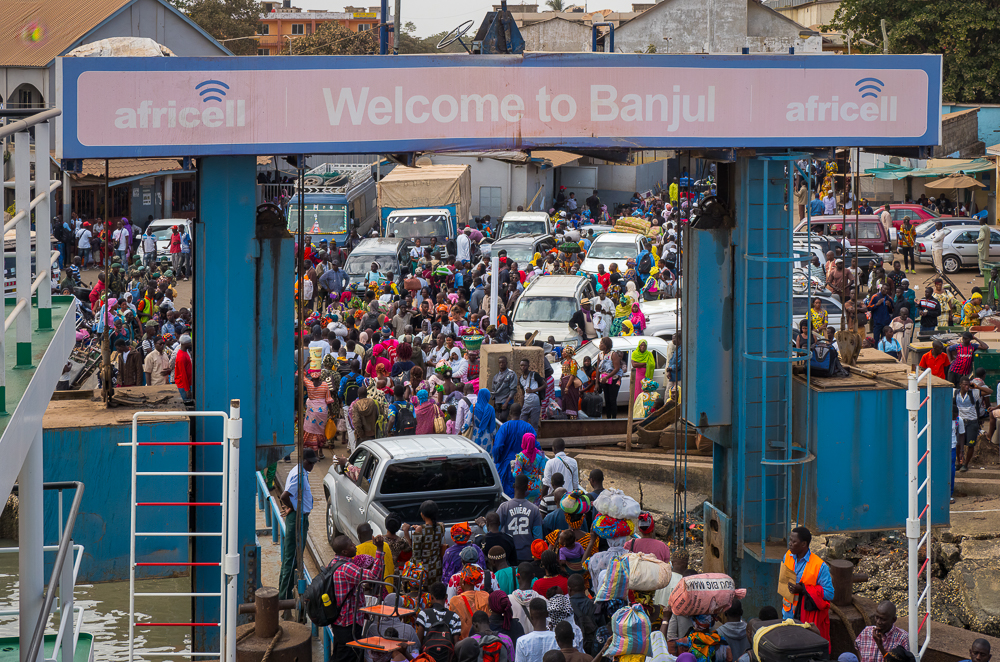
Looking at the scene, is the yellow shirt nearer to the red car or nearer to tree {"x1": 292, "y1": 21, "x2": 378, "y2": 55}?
the red car

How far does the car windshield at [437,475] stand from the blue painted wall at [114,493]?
3.06 meters

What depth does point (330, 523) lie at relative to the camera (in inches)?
496

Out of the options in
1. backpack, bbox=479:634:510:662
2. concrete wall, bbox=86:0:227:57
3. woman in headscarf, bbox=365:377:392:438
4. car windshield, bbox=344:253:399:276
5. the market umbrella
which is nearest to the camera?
backpack, bbox=479:634:510:662

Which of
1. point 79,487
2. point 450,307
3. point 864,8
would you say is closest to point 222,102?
point 79,487

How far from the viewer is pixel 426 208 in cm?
3431

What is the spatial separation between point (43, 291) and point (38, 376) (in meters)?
0.82

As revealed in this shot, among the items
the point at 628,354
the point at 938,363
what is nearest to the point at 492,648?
the point at 938,363

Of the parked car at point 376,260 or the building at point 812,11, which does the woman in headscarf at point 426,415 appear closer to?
the parked car at point 376,260

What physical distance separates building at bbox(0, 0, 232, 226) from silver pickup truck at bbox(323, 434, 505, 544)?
28.8m

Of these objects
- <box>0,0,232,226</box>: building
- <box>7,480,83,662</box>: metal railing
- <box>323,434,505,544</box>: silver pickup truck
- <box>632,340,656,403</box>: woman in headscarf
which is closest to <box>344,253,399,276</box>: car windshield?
<box>632,340,656,403</box>: woman in headscarf

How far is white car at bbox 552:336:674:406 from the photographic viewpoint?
685 inches

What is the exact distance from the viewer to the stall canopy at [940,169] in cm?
3794

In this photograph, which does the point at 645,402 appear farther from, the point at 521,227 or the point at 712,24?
the point at 712,24

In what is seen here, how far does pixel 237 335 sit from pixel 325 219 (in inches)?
1003
